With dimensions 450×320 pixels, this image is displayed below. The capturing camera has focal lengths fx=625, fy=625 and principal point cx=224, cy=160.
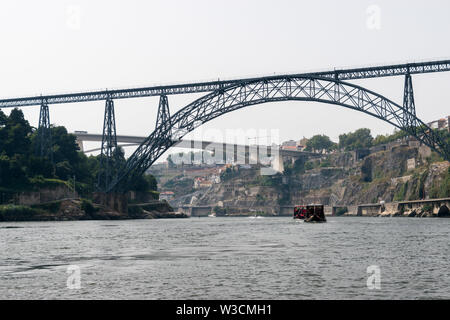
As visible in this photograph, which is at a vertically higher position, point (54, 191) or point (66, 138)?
point (66, 138)

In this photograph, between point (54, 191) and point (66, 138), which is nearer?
point (54, 191)

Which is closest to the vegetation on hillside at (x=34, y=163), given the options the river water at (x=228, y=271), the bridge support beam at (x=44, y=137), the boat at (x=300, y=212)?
the bridge support beam at (x=44, y=137)

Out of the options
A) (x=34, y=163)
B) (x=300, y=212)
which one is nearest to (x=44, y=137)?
→ (x=34, y=163)

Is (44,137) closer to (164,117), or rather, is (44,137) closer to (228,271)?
(164,117)

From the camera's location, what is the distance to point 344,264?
31.8m

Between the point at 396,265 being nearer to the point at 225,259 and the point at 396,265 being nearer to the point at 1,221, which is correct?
the point at 225,259

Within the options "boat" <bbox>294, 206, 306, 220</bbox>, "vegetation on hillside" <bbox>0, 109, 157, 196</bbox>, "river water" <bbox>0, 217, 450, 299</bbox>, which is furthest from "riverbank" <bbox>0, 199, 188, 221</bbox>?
"river water" <bbox>0, 217, 450, 299</bbox>

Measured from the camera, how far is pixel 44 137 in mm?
115250

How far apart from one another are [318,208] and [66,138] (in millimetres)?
54712

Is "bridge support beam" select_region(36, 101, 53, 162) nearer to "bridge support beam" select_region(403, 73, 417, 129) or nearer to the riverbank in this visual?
the riverbank

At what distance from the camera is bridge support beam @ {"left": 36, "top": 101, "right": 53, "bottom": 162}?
370 feet

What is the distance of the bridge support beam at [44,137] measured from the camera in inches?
4434
